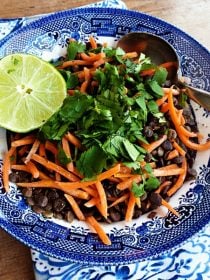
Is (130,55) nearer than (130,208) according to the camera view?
No

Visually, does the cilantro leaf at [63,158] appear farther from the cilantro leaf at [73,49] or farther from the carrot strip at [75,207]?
the cilantro leaf at [73,49]

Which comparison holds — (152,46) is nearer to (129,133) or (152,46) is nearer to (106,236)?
(129,133)

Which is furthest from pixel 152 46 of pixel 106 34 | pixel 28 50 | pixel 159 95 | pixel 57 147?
pixel 57 147

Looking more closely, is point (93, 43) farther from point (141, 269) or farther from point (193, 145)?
point (141, 269)

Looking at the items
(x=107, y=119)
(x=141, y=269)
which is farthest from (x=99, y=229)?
(x=107, y=119)

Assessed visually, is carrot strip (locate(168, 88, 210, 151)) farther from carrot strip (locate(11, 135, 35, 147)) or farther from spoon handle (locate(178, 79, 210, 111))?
carrot strip (locate(11, 135, 35, 147))

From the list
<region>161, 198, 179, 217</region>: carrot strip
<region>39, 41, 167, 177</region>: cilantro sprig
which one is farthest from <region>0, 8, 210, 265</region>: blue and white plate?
<region>39, 41, 167, 177</region>: cilantro sprig
